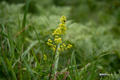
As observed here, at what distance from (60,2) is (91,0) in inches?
66.5

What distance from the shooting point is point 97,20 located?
4.94 meters

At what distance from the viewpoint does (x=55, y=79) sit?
37.7 inches

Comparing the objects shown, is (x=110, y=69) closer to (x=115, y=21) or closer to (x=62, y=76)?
(x=62, y=76)

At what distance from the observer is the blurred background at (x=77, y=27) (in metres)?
1.81

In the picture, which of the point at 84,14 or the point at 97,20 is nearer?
the point at 84,14

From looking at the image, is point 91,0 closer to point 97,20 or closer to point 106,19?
point 97,20

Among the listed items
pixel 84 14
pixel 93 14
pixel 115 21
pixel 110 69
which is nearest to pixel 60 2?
pixel 84 14

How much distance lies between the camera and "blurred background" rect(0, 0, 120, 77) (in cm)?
181

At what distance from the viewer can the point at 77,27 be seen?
1894 mm

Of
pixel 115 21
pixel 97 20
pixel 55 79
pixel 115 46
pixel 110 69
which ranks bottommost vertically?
pixel 110 69

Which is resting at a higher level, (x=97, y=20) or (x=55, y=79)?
(x=97, y=20)

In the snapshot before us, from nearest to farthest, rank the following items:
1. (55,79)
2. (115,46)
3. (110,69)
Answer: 1. (55,79)
2. (110,69)
3. (115,46)

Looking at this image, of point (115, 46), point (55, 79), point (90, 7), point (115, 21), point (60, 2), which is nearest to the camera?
point (55, 79)

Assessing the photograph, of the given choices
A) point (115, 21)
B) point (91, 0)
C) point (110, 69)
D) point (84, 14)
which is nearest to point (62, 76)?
point (110, 69)
